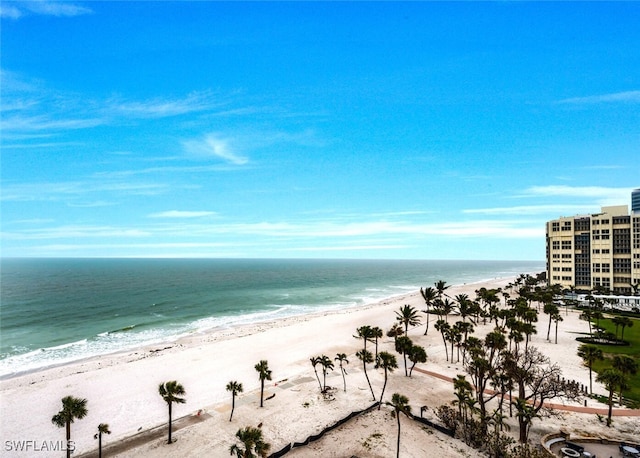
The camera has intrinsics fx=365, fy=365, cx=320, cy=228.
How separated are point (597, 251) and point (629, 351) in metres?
69.2

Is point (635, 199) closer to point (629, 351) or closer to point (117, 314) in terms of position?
point (629, 351)

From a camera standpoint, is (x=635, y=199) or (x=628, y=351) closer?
(x=628, y=351)

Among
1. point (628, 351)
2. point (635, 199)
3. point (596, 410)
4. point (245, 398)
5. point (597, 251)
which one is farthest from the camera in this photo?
point (635, 199)

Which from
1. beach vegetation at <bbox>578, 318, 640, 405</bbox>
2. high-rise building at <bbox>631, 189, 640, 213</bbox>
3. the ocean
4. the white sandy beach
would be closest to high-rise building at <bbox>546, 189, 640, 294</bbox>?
beach vegetation at <bbox>578, 318, 640, 405</bbox>

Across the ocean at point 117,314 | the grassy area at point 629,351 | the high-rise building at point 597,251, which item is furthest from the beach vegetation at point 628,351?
the ocean at point 117,314

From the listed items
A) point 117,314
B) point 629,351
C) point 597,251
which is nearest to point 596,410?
point 629,351

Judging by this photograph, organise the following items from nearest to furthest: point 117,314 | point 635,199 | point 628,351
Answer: point 628,351 → point 117,314 → point 635,199

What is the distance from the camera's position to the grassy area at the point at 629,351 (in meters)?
38.4

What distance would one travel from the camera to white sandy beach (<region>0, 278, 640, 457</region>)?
3014 centimetres

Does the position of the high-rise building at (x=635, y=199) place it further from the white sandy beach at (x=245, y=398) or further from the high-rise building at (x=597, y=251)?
the white sandy beach at (x=245, y=398)

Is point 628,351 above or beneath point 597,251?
beneath

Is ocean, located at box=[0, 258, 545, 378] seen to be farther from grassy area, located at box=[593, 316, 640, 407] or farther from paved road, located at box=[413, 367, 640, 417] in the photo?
grassy area, located at box=[593, 316, 640, 407]

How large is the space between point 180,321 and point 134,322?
1048 cm

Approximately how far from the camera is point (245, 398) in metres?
39.3
